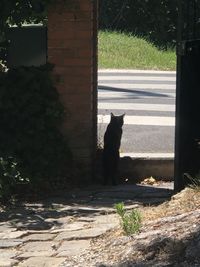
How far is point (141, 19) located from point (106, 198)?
974 inches

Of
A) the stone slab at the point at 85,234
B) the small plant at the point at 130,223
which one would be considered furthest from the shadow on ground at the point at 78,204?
the small plant at the point at 130,223

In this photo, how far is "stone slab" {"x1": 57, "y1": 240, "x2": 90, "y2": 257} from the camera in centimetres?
501

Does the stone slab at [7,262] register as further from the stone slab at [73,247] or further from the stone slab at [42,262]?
the stone slab at [73,247]

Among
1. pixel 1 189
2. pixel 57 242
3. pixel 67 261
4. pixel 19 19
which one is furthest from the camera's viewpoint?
pixel 19 19

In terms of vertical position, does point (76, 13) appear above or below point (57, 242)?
above

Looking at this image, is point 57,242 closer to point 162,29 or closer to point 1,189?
point 1,189

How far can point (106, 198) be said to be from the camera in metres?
7.01

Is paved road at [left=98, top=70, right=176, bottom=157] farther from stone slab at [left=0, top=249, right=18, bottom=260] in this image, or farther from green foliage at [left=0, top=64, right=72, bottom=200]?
stone slab at [left=0, top=249, right=18, bottom=260]

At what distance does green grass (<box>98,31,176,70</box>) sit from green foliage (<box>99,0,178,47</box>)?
5.43ft

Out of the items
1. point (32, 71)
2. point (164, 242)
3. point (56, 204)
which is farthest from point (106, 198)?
point (164, 242)

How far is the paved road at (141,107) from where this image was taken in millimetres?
9258

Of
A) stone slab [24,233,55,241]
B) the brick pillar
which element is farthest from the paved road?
stone slab [24,233,55,241]

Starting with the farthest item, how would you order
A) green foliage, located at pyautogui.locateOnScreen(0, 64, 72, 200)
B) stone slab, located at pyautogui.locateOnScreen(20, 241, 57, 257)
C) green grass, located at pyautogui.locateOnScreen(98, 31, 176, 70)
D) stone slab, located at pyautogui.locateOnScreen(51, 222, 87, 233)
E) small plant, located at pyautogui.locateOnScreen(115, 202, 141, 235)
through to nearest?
green grass, located at pyautogui.locateOnScreen(98, 31, 176, 70)
green foliage, located at pyautogui.locateOnScreen(0, 64, 72, 200)
stone slab, located at pyautogui.locateOnScreen(51, 222, 87, 233)
stone slab, located at pyautogui.locateOnScreen(20, 241, 57, 257)
small plant, located at pyautogui.locateOnScreen(115, 202, 141, 235)

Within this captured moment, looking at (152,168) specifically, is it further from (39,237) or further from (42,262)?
(42,262)
